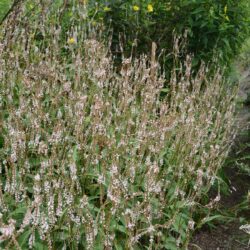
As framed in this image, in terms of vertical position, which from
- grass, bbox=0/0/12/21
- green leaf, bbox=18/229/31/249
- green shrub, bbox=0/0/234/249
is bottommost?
green leaf, bbox=18/229/31/249

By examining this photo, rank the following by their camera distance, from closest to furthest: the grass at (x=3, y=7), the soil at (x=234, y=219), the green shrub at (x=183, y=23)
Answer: the soil at (x=234, y=219) < the green shrub at (x=183, y=23) < the grass at (x=3, y=7)

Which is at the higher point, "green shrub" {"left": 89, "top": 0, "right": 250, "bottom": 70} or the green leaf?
"green shrub" {"left": 89, "top": 0, "right": 250, "bottom": 70}

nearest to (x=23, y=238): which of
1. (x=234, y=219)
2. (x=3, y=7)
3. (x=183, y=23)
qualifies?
(x=234, y=219)

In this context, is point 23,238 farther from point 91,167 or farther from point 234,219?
point 234,219

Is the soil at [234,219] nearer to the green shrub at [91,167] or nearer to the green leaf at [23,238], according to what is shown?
the green shrub at [91,167]

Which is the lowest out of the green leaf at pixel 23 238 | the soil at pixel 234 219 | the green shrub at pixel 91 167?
the soil at pixel 234 219

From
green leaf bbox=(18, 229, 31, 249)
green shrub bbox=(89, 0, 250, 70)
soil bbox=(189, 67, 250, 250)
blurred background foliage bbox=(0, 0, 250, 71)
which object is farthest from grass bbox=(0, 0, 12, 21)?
green leaf bbox=(18, 229, 31, 249)

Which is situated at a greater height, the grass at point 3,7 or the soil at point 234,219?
the grass at point 3,7

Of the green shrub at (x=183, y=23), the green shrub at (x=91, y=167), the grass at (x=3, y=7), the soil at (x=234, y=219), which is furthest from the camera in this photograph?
the grass at (x=3, y=7)

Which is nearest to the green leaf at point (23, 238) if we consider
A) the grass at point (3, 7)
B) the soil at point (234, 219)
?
the soil at point (234, 219)

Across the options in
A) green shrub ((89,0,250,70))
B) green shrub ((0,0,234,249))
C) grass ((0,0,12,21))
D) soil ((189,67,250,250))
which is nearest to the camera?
green shrub ((0,0,234,249))

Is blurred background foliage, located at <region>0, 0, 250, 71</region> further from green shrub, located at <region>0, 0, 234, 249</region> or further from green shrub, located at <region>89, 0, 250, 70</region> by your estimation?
green shrub, located at <region>0, 0, 234, 249</region>

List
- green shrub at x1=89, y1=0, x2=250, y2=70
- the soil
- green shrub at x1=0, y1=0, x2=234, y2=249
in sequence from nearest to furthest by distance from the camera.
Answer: green shrub at x1=0, y1=0, x2=234, y2=249 < the soil < green shrub at x1=89, y1=0, x2=250, y2=70

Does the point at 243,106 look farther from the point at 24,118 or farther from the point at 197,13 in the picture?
the point at 24,118
